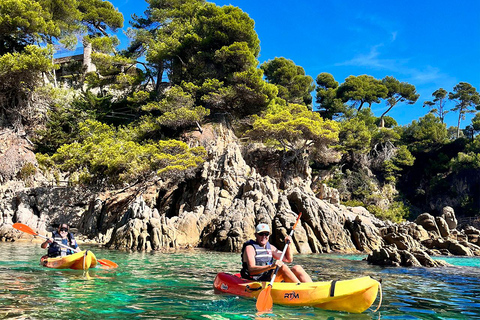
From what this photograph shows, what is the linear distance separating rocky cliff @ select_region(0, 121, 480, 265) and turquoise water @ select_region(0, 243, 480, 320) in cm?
553

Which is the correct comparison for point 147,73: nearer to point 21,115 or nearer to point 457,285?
point 21,115

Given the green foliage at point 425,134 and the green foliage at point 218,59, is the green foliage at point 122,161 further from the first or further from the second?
the green foliage at point 425,134

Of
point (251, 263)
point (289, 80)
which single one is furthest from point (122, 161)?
point (289, 80)

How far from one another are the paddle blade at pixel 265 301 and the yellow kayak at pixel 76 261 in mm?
6300

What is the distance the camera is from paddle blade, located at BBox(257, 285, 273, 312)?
6.54 meters

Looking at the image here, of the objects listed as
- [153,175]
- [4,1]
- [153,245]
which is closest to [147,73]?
[4,1]

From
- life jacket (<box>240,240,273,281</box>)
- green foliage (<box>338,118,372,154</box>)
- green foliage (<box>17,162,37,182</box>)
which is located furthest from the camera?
green foliage (<box>338,118,372,154</box>)

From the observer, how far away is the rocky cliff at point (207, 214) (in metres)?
20.6

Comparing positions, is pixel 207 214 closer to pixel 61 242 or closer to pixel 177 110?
pixel 61 242

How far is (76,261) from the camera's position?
11078 millimetres

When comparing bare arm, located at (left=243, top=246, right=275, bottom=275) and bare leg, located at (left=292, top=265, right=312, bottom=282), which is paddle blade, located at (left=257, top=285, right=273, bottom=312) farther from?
bare leg, located at (left=292, top=265, right=312, bottom=282)

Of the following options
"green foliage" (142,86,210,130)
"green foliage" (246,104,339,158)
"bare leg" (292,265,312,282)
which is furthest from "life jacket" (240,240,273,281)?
"green foliage" (142,86,210,130)

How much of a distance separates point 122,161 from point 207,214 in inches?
342

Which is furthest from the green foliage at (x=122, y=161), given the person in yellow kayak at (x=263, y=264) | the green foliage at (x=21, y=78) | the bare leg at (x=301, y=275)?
the bare leg at (x=301, y=275)
